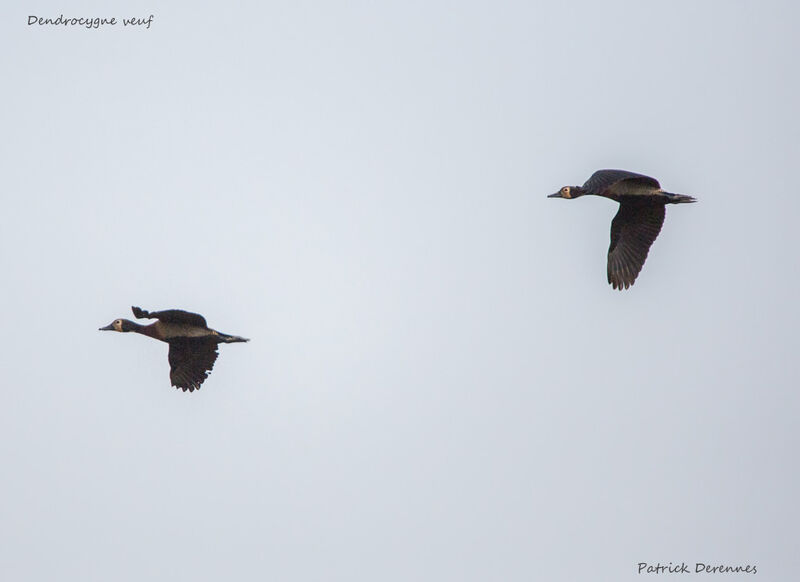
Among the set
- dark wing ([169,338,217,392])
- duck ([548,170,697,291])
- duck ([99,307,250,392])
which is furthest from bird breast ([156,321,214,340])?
duck ([548,170,697,291])

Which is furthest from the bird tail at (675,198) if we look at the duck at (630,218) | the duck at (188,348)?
the duck at (188,348)

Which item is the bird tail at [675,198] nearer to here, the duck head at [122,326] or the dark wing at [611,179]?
the dark wing at [611,179]

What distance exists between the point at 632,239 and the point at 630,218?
42 centimetres

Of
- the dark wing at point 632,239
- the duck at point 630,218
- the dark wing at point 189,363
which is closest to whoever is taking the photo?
the duck at point 630,218

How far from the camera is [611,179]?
28.8m

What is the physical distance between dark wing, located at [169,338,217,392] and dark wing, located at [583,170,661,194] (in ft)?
27.9

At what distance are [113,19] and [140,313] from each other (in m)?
9.23

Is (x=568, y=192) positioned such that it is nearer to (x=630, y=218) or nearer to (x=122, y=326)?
(x=630, y=218)

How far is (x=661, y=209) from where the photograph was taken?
29609 mm

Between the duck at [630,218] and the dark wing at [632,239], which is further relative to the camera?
the dark wing at [632,239]

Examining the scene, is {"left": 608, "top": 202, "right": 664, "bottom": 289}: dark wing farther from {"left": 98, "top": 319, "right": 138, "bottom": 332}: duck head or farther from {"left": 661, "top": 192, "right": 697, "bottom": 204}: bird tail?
{"left": 98, "top": 319, "right": 138, "bottom": 332}: duck head

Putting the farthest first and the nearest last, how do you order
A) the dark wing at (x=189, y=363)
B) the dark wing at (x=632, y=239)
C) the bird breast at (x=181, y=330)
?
the dark wing at (x=189, y=363) → the bird breast at (x=181, y=330) → the dark wing at (x=632, y=239)

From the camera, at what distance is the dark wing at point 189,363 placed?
31.0 metres

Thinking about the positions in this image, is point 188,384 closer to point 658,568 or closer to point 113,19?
point 113,19
